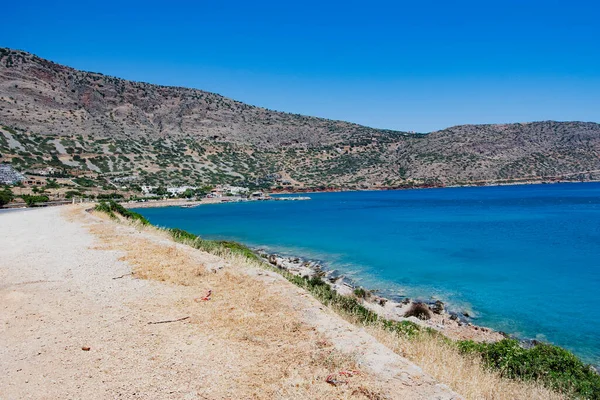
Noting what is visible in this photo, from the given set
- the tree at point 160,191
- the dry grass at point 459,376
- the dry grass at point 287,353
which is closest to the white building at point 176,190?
the tree at point 160,191

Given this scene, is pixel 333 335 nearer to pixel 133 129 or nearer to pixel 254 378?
pixel 254 378

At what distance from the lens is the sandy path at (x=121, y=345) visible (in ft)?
14.6

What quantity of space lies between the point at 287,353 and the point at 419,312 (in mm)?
12023

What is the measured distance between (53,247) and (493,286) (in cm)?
2134

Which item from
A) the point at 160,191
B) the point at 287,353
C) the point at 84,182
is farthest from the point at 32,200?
the point at 287,353

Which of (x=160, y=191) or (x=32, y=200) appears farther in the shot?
(x=160, y=191)

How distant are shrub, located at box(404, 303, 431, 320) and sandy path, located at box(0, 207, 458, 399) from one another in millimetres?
8801

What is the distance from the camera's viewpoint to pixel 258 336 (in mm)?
5988

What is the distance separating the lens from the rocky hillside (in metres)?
91.1

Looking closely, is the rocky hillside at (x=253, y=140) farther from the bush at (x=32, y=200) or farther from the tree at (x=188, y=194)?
the bush at (x=32, y=200)

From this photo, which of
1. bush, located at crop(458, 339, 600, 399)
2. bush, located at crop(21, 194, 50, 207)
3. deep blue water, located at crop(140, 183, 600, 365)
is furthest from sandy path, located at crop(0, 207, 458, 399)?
bush, located at crop(21, 194, 50, 207)

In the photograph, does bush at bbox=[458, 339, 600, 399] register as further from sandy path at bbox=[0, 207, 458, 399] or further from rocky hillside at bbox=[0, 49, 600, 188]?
rocky hillside at bbox=[0, 49, 600, 188]

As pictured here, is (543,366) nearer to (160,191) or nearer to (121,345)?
(121,345)

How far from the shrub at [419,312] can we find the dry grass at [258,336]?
860 cm
